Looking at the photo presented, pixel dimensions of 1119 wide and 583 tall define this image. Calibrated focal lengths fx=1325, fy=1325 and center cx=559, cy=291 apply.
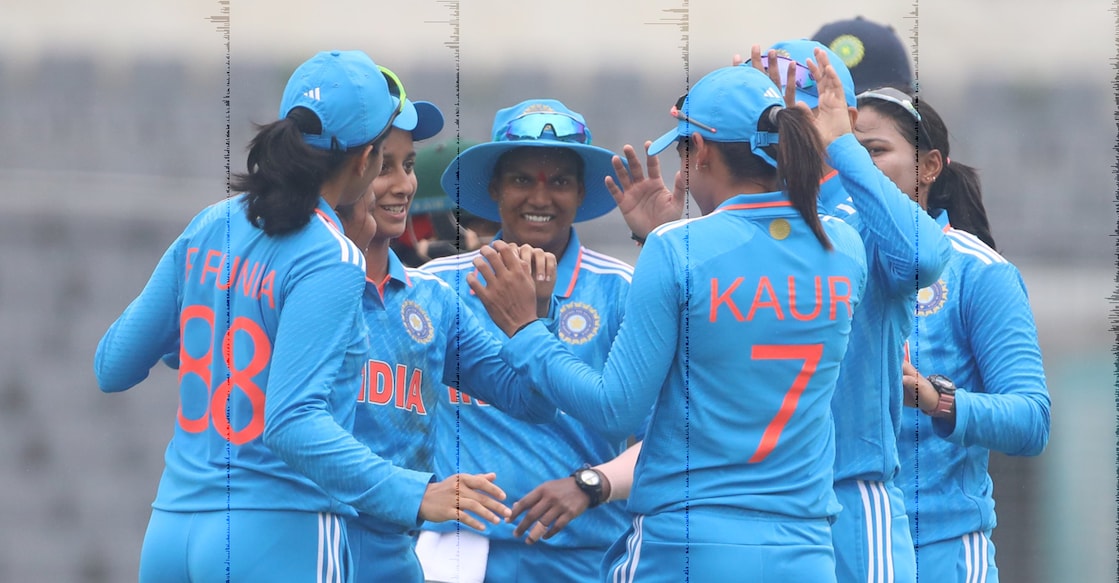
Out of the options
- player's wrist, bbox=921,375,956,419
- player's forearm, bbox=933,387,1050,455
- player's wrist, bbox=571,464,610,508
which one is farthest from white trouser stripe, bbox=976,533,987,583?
player's wrist, bbox=571,464,610,508

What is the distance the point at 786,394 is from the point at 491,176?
69.5 inches

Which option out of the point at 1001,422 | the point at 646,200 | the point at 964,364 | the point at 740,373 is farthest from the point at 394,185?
the point at 1001,422

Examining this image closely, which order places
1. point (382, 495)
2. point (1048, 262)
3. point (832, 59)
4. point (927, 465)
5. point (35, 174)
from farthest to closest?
point (1048, 262)
point (35, 174)
point (927, 465)
point (832, 59)
point (382, 495)

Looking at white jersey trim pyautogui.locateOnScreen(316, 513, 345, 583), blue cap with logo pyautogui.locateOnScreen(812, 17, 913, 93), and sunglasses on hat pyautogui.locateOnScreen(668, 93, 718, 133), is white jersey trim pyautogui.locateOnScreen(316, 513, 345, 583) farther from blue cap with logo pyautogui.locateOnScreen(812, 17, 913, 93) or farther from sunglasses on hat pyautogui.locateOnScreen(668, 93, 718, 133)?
blue cap with logo pyautogui.locateOnScreen(812, 17, 913, 93)

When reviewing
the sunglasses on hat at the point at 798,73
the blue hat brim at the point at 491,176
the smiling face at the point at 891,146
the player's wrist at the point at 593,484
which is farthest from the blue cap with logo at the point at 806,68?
the player's wrist at the point at 593,484

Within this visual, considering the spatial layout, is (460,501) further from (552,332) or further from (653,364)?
(552,332)

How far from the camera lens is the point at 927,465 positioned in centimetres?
360

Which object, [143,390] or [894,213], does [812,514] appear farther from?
[143,390]

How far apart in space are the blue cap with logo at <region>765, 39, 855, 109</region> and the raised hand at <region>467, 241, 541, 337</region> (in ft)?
2.47

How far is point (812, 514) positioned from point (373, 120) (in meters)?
1.29

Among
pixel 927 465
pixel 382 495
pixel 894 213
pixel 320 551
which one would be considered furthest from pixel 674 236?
pixel 927 465

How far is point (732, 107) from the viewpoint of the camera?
289cm

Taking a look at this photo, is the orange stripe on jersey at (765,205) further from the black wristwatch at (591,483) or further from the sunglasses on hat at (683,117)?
the black wristwatch at (591,483)

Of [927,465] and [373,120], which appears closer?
[373,120]
